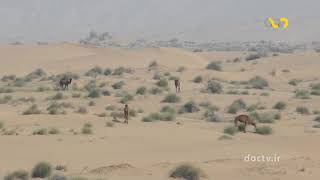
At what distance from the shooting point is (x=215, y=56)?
103 meters

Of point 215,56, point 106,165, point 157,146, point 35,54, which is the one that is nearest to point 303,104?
point 157,146

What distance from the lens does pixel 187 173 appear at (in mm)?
15414

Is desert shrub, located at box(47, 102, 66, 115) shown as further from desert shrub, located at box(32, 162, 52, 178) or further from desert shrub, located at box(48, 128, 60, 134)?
desert shrub, located at box(32, 162, 52, 178)

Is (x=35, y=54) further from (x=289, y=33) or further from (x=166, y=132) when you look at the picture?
(x=289, y=33)

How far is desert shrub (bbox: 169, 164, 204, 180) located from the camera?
1530 cm

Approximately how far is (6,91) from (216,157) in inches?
1200

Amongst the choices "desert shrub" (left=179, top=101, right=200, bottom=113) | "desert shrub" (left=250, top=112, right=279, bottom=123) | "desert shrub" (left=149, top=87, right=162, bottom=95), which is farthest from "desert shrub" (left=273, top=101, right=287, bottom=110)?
"desert shrub" (left=149, top=87, right=162, bottom=95)

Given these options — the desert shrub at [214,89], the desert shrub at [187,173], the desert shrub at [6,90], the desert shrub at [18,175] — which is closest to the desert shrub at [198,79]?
the desert shrub at [214,89]

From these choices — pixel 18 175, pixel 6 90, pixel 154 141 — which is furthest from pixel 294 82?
pixel 18 175

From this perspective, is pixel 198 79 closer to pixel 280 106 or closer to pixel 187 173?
pixel 280 106

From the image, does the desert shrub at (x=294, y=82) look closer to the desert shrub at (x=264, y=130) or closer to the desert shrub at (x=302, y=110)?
the desert shrub at (x=302, y=110)

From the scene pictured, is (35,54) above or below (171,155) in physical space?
above

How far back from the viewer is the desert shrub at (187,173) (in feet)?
50.2

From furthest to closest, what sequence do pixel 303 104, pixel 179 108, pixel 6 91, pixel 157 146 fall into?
pixel 6 91, pixel 303 104, pixel 179 108, pixel 157 146
